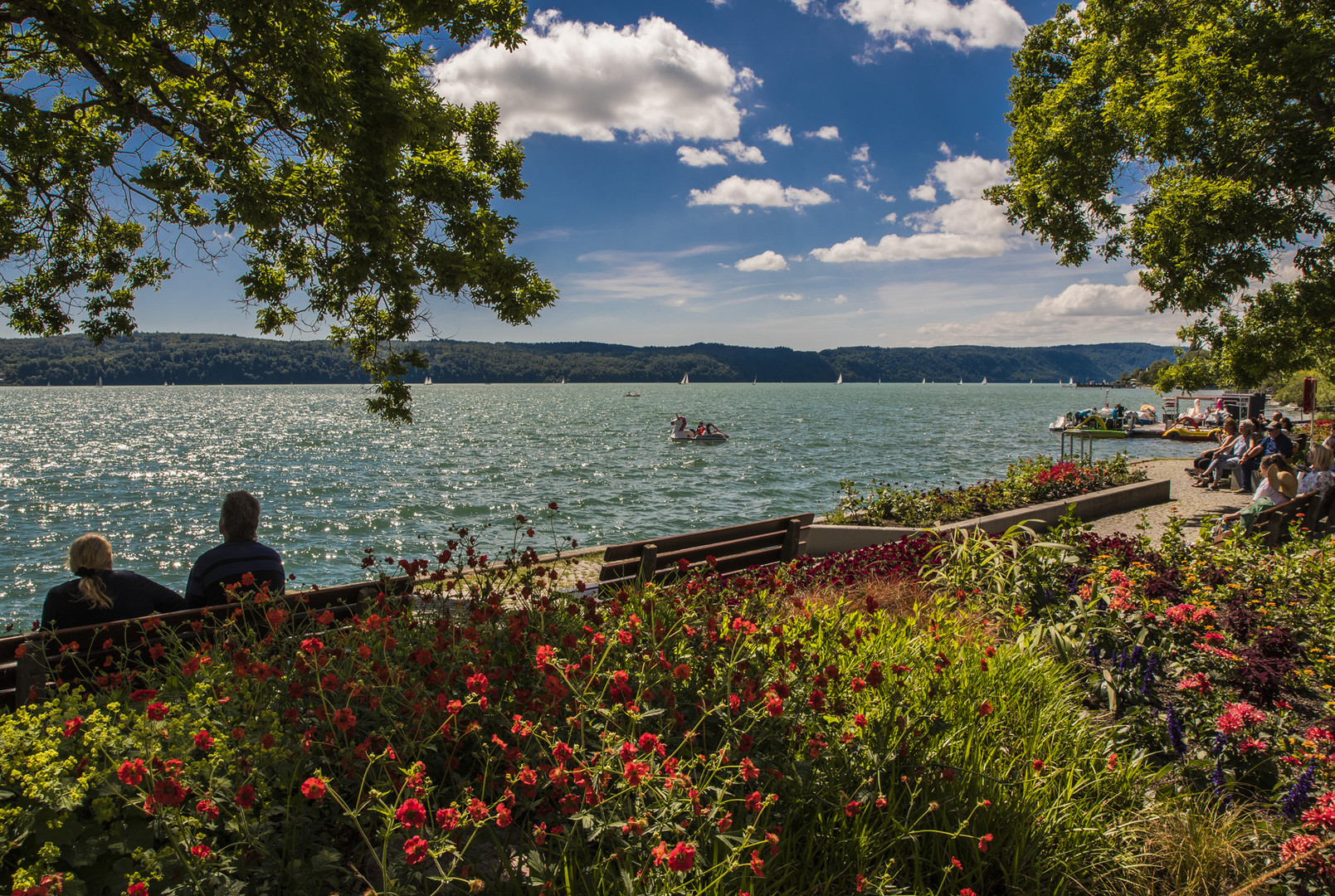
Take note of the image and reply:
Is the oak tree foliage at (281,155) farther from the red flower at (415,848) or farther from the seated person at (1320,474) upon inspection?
the seated person at (1320,474)

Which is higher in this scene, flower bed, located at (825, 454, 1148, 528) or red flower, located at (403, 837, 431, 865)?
red flower, located at (403, 837, 431, 865)

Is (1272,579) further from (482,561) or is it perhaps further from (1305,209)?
(1305,209)

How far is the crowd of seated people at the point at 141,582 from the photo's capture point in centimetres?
425

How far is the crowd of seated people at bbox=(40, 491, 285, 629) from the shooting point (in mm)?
4246

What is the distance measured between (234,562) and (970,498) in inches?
382

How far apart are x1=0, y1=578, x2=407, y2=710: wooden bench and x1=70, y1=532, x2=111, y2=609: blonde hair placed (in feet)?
1.65

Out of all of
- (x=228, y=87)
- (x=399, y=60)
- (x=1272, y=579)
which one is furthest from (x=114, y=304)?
(x=1272, y=579)

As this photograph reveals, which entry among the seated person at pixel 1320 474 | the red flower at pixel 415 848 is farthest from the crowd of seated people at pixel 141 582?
the seated person at pixel 1320 474

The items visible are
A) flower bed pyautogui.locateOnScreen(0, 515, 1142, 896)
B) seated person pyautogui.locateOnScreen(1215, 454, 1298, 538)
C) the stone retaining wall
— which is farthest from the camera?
the stone retaining wall

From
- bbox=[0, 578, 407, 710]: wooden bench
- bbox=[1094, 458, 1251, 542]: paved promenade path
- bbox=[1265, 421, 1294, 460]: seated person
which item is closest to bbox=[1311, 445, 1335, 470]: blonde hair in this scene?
bbox=[1094, 458, 1251, 542]: paved promenade path

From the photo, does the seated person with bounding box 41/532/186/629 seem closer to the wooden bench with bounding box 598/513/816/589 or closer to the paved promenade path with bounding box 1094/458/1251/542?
the wooden bench with bounding box 598/513/816/589

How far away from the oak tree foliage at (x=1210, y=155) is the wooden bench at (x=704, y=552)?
8.49 metres

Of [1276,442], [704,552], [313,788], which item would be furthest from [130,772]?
[1276,442]

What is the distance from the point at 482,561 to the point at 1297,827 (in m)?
3.57
